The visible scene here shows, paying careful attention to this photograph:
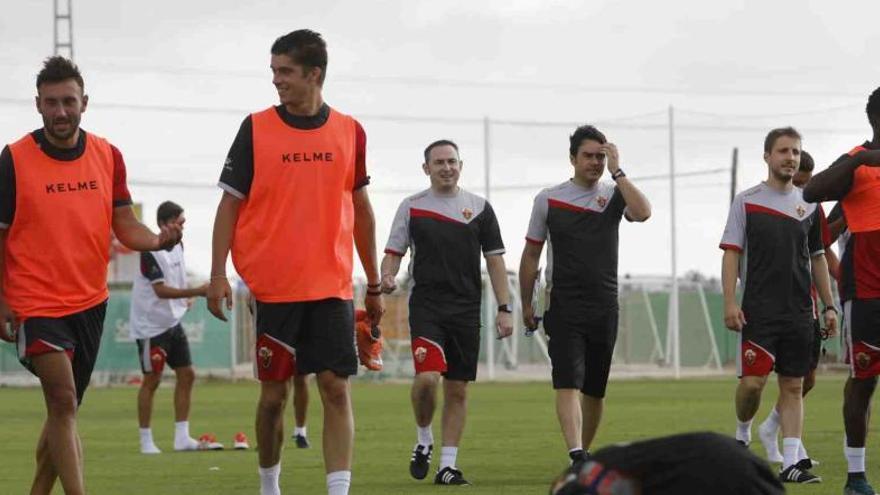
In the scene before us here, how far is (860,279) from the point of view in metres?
11.3

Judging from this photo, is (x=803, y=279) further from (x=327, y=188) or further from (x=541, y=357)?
(x=541, y=357)

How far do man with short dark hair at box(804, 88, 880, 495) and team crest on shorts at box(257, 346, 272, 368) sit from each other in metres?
3.54

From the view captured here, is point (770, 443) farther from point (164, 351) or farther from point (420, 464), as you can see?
point (164, 351)

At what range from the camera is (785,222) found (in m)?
12.8

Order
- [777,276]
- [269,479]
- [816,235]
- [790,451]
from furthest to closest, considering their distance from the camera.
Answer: [816,235]
[777,276]
[790,451]
[269,479]

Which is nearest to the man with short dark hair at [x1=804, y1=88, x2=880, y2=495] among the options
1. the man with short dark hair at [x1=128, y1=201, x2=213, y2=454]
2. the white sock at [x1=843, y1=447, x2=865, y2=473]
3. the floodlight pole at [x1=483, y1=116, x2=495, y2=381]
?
the white sock at [x1=843, y1=447, x2=865, y2=473]

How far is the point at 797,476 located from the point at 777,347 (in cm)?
98

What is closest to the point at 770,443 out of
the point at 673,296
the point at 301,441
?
the point at 301,441

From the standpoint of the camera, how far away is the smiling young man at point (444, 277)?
Result: 539 inches

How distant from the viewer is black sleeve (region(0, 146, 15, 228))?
9.41m

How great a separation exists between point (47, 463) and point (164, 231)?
144cm

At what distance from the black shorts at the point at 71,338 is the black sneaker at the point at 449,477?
153 inches

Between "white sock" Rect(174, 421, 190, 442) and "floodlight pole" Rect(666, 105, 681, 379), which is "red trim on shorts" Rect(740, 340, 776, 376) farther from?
"floodlight pole" Rect(666, 105, 681, 379)

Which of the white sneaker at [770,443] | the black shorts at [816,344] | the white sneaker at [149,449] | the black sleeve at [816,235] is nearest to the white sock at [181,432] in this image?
the white sneaker at [149,449]
